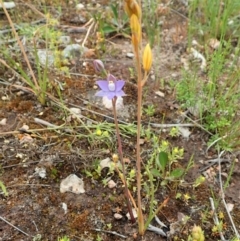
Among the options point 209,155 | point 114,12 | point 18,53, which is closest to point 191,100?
point 209,155

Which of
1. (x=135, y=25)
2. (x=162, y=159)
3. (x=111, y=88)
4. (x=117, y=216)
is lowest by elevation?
(x=117, y=216)

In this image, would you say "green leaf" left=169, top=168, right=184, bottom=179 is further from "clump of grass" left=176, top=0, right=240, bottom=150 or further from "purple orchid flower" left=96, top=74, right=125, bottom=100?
"purple orchid flower" left=96, top=74, right=125, bottom=100

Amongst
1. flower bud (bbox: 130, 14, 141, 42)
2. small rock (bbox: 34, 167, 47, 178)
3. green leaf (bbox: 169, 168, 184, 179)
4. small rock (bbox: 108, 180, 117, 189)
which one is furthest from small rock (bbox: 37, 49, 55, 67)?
flower bud (bbox: 130, 14, 141, 42)

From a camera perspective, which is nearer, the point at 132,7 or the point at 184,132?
the point at 132,7

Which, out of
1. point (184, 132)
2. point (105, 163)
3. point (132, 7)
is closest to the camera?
point (132, 7)

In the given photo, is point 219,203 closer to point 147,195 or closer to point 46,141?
point 147,195

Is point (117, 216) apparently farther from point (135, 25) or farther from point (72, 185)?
point (135, 25)

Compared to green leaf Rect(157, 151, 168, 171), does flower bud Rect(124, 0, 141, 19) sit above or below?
above

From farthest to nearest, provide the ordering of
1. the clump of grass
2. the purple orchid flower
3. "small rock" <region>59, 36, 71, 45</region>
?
"small rock" <region>59, 36, 71, 45</region> < the clump of grass < the purple orchid flower

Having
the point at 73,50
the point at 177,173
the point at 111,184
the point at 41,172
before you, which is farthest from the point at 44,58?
the point at 177,173

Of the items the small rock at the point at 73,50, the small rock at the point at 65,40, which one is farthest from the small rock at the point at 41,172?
the small rock at the point at 65,40

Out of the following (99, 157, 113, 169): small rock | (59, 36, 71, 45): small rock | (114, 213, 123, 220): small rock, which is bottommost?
(114, 213, 123, 220): small rock
